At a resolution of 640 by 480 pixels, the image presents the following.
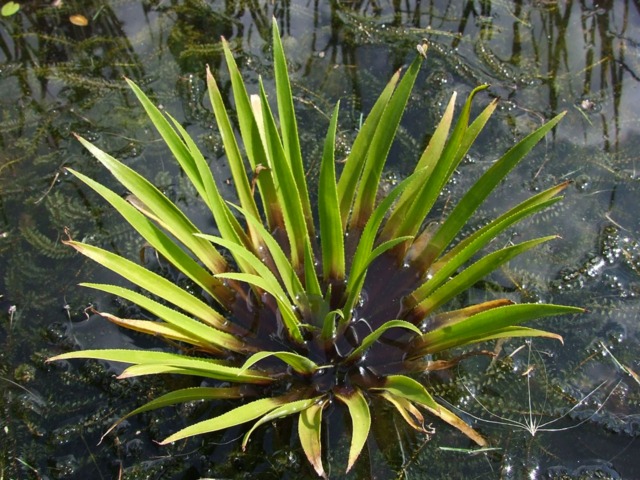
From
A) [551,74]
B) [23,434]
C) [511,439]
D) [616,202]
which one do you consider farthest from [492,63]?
[23,434]

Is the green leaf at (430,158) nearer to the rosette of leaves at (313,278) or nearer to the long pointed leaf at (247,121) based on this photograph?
the rosette of leaves at (313,278)

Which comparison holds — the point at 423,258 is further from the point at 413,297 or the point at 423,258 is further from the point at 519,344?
the point at 519,344

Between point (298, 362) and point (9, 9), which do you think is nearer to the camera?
point (298, 362)

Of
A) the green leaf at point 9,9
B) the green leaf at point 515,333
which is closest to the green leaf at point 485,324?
the green leaf at point 515,333

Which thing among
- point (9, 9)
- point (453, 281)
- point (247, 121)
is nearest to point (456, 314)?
point (453, 281)

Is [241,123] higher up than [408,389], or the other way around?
[241,123]

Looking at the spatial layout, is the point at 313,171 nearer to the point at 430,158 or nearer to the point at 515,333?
the point at 430,158

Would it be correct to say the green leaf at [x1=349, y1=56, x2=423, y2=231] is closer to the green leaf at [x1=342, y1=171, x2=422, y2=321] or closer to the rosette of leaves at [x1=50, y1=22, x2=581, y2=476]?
the rosette of leaves at [x1=50, y1=22, x2=581, y2=476]

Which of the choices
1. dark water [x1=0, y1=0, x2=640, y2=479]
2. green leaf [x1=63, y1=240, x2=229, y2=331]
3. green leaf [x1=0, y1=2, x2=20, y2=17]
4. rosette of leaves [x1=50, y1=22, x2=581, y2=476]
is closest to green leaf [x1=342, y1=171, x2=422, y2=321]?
rosette of leaves [x1=50, y1=22, x2=581, y2=476]
